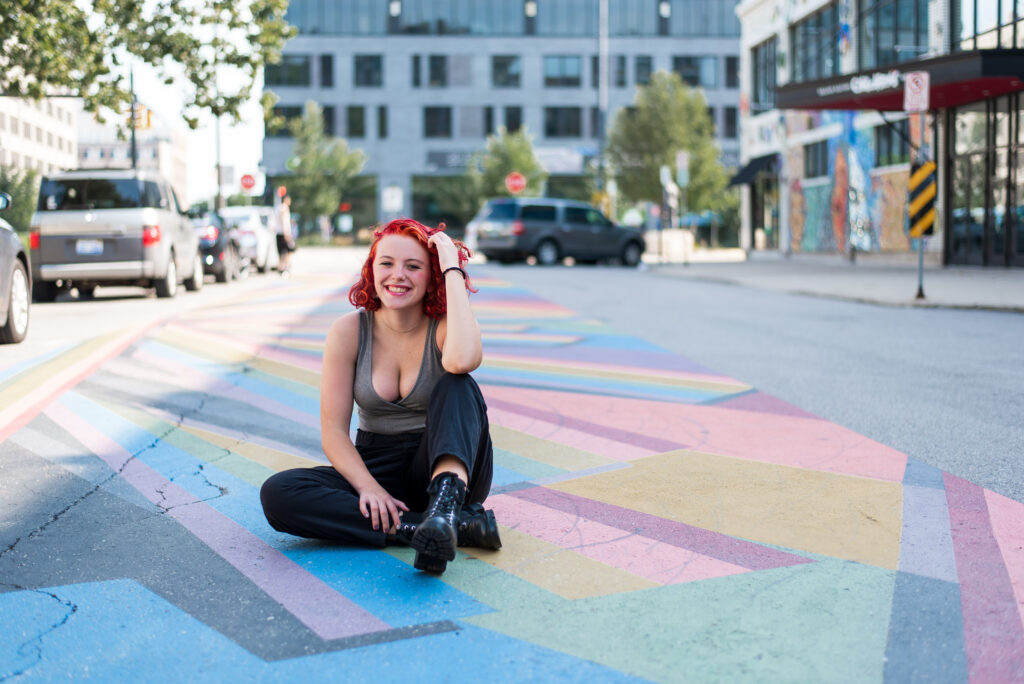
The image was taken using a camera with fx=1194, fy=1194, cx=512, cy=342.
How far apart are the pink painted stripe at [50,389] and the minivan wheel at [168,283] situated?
23.0 feet

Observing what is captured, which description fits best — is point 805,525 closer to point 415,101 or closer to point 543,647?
point 543,647

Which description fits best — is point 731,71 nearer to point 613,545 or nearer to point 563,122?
point 563,122

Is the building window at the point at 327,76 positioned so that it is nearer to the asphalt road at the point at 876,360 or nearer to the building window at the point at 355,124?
the building window at the point at 355,124

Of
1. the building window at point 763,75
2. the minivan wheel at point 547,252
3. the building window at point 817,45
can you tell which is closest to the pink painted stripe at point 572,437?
the minivan wheel at point 547,252

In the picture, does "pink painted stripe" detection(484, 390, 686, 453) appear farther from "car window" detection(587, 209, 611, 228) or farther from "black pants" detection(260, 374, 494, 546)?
"car window" detection(587, 209, 611, 228)

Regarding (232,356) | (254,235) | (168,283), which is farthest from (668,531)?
(254,235)

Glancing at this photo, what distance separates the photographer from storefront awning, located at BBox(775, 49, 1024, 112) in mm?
21453

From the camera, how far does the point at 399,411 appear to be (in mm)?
4434

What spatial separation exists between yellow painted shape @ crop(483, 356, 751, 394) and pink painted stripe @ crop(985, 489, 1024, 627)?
11.3ft

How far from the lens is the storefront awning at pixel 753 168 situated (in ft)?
131

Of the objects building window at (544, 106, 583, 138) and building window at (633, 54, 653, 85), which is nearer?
building window at (544, 106, 583, 138)

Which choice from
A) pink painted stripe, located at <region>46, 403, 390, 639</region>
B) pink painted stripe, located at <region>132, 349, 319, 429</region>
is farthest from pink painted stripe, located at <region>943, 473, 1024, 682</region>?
pink painted stripe, located at <region>132, 349, 319, 429</region>

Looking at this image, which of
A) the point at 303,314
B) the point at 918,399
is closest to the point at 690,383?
the point at 918,399

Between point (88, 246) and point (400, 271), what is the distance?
45.3 feet
